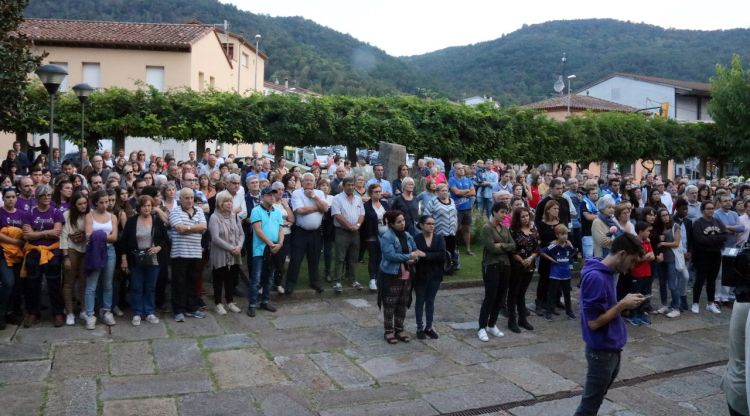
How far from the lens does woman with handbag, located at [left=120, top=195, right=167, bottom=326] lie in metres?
8.50

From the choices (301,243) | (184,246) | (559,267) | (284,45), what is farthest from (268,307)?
(284,45)

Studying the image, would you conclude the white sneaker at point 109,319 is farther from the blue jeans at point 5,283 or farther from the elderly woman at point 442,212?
the elderly woman at point 442,212

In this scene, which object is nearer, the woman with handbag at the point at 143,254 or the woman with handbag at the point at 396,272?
the woman with handbag at the point at 396,272

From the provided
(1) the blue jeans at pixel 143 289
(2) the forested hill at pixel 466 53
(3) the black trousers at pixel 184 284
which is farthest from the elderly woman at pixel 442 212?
(2) the forested hill at pixel 466 53

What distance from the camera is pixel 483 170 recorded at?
Answer: 15633 millimetres

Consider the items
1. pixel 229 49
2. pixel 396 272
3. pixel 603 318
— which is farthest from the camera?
pixel 229 49

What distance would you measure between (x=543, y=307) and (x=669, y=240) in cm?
222

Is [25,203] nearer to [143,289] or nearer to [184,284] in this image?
[143,289]

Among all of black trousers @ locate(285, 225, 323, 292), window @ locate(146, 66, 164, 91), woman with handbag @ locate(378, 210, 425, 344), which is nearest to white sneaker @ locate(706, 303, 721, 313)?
woman with handbag @ locate(378, 210, 425, 344)

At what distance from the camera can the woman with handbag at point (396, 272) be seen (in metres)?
8.09

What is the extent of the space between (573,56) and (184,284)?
92981mm

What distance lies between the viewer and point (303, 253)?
1014cm

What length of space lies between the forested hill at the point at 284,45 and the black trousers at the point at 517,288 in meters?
57.5

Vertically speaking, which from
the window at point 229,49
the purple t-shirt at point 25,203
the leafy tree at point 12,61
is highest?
the window at point 229,49
